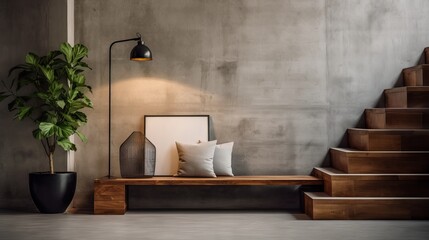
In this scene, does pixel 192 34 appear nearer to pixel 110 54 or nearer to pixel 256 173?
pixel 110 54

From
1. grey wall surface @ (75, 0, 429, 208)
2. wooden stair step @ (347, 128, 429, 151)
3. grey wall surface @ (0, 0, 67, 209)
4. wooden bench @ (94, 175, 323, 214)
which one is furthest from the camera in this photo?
grey wall surface @ (75, 0, 429, 208)

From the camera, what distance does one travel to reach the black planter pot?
6.59 meters

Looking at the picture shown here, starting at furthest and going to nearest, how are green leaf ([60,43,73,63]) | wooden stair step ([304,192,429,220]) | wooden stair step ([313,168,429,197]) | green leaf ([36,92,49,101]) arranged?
green leaf ([60,43,73,63]) < green leaf ([36,92,49,101]) < wooden stair step ([313,168,429,197]) < wooden stair step ([304,192,429,220])

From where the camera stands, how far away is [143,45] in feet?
22.3

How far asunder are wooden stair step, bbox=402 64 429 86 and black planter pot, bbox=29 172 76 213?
164 inches

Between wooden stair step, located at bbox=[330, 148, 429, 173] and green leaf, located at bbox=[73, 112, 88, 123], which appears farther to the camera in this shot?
green leaf, located at bbox=[73, 112, 88, 123]

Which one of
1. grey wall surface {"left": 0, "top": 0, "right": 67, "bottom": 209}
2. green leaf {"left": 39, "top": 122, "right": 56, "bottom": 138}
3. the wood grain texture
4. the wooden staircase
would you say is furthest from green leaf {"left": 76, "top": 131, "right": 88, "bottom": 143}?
the wooden staircase

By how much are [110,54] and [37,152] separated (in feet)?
4.86

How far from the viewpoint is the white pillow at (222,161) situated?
22.4 feet

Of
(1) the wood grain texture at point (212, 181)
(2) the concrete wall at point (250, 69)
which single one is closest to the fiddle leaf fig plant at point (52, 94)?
(2) the concrete wall at point (250, 69)

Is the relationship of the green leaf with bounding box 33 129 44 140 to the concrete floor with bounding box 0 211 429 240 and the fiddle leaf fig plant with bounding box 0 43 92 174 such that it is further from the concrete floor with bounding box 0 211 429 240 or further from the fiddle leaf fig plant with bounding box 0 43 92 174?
the concrete floor with bounding box 0 211 429 240

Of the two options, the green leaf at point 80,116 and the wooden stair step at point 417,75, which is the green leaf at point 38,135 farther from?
the wooden stair step at point 417,75

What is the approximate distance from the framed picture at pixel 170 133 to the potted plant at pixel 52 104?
835mm

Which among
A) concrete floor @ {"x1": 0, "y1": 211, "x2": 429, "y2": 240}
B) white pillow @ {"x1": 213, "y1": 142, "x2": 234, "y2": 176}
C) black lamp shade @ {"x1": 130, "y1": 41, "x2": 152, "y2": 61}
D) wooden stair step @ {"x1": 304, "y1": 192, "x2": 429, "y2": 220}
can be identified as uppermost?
black lamp shade @ {"x1": 130, "y1": 41, "x2": 152, "y2": 61}
